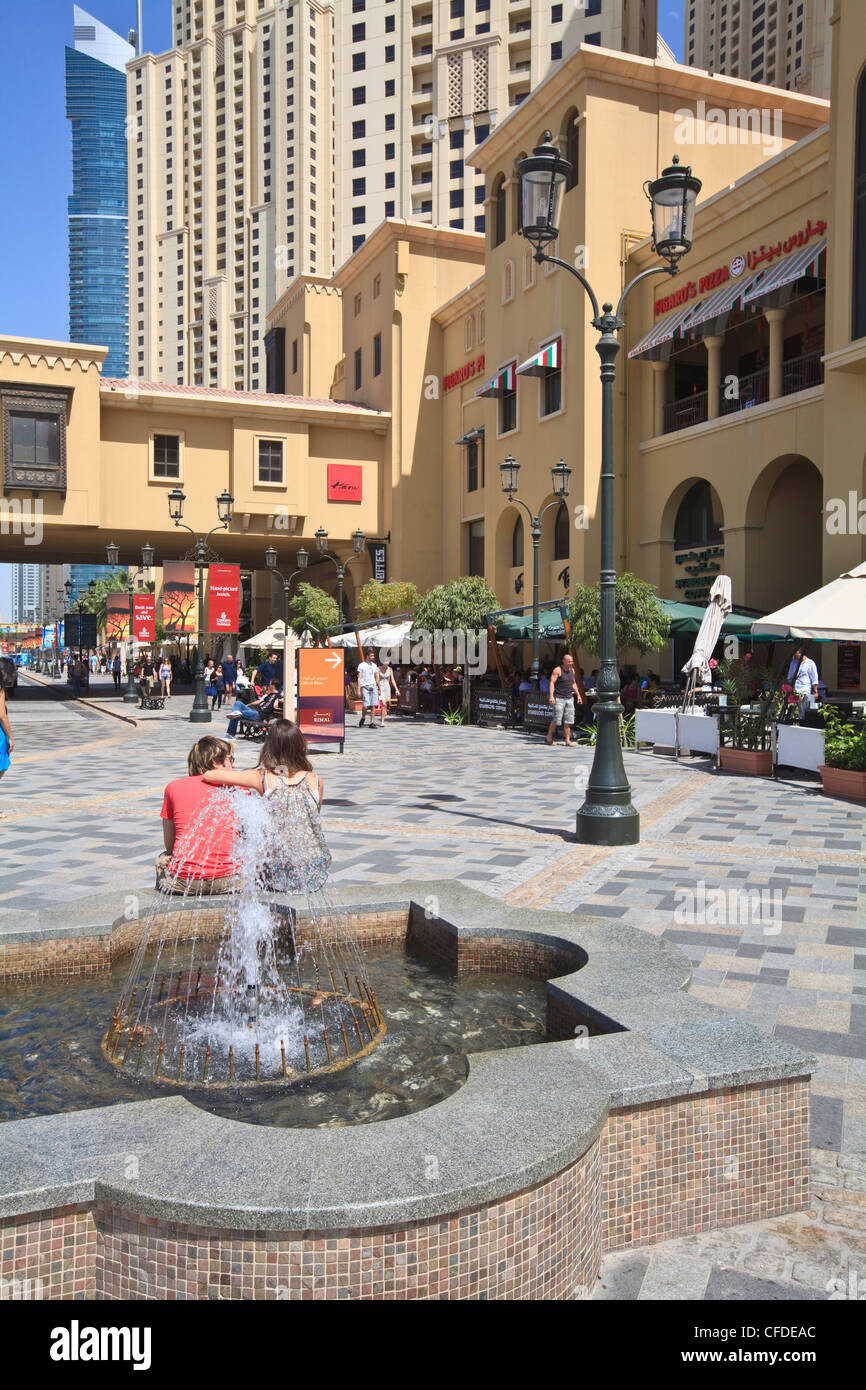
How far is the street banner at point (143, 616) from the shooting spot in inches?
1298

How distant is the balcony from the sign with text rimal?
1528cm

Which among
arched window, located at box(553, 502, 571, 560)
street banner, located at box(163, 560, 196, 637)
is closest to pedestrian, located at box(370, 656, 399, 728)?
arched window, located at box(553, 502, 571, 560)

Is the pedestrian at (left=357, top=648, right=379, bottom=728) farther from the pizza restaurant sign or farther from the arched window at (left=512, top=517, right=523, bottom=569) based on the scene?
the pizza restaurant sign

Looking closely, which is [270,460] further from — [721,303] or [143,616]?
[721,303]

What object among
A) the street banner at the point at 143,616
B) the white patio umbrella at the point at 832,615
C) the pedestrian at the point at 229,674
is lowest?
the pedestrian at the point at 229,674

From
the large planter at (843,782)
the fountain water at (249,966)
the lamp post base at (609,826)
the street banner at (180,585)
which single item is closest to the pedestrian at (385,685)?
the street banner at (180,585)

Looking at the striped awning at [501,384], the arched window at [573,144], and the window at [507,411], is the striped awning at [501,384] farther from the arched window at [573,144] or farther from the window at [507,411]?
the arched window at [573,144]

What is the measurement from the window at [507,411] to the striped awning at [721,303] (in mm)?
8504

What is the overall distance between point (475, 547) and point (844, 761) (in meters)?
26.1

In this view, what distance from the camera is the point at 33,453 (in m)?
32.8

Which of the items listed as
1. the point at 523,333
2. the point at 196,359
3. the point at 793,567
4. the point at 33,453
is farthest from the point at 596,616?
the point at 196,359

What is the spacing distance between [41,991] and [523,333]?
28.4 m

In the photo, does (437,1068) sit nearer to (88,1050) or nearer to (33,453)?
(88,1050)
